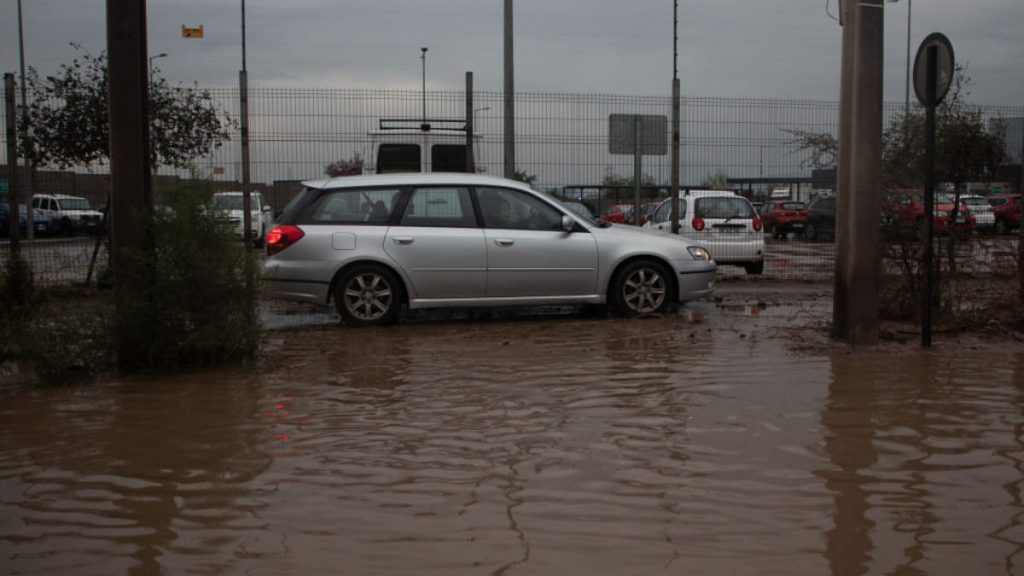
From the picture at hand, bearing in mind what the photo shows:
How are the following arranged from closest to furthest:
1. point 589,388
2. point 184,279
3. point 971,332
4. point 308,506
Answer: point 308,506 < point 589,388 < point 184,279 < point 971,332

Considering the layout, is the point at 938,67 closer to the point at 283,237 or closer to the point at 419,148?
the point at 283,237

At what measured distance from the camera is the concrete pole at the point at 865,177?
28.0 ft

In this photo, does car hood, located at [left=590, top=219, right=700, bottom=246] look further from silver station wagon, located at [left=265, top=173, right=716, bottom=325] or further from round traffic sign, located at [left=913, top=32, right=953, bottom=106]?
round traffic sign, located at [left=913, top=32, right=953, bottom=106]

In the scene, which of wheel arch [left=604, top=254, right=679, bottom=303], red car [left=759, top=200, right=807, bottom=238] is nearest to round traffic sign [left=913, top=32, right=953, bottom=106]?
wheel arch [left=604, top=254, right=679, bottom=303]

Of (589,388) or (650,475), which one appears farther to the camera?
(589,388)

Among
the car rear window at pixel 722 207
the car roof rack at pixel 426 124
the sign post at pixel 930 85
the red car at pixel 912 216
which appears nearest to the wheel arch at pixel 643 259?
the red car at pixel 912 216

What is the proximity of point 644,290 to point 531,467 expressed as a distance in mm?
5811

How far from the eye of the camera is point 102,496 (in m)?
4.68

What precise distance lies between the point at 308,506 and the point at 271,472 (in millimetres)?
600

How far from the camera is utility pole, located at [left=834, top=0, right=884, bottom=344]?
8547 mm

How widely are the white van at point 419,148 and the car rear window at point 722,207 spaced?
4.10 m

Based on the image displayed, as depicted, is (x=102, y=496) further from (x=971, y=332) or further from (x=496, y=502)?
(x=971, y=332)

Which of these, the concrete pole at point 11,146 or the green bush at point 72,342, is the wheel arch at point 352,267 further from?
the concrete pole at point 11,146

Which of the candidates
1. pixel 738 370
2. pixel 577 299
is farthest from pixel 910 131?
pixel 738 370
